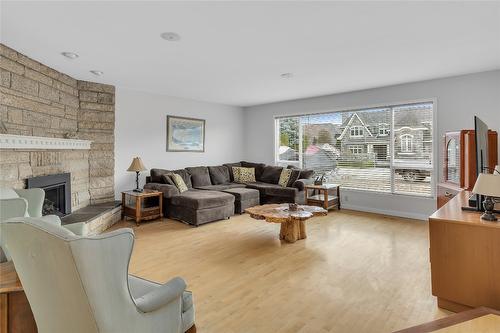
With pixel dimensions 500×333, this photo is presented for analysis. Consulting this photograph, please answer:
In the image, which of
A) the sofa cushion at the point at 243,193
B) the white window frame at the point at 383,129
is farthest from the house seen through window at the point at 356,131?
the sofa cushion at the point at 243,193

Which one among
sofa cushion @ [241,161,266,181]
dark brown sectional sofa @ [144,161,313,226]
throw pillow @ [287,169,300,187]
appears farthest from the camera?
sofa cushion @ [241,161,266,181]

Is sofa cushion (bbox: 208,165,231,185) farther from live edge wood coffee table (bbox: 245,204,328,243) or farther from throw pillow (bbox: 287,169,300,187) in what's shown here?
live edge wood coffee table (bbox: 245,204,328,243)

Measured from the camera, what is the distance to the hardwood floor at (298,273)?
79.6 inches

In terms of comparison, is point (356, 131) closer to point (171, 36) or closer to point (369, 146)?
point (369, 146)

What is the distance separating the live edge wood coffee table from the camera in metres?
3.52

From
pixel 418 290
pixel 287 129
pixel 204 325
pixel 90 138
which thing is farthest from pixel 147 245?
pixel 287 129

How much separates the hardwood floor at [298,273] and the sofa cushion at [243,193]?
840 mm

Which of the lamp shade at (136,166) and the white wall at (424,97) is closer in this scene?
the white wall at (424,97)

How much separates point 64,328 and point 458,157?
4644 millimetres

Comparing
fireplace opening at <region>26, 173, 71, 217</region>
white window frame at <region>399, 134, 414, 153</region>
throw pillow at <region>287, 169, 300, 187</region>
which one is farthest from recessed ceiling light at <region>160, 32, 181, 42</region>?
white window frame at <region>399, 134, 414, 153</region>

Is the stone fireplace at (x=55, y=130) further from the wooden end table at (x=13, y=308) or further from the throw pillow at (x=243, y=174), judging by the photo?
the throw pillow at (x=243, y=174)

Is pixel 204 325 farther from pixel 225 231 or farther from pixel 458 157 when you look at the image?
pixel 458 157

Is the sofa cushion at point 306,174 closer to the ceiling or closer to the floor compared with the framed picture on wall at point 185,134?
closer to the floor

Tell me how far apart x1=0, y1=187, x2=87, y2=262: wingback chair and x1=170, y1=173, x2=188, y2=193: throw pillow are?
2695 millimetres
